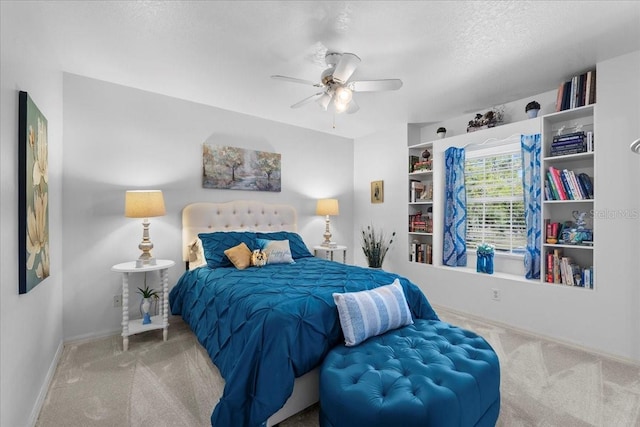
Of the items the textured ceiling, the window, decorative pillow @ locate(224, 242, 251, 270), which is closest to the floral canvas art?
the textured ceiling

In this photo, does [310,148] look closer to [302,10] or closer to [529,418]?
[302,10]

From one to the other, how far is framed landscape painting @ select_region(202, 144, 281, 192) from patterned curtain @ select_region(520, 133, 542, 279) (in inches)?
115

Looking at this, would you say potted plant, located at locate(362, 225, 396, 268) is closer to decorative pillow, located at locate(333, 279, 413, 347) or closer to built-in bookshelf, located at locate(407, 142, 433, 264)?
built-in bookshelf, located at locate(407, 142, 433, 264)

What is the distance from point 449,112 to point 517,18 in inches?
72.5

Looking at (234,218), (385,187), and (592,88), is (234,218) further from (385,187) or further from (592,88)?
(592,88)

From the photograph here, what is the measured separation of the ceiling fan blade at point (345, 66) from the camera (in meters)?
2.11

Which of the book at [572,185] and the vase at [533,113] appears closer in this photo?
the book at [572,185]

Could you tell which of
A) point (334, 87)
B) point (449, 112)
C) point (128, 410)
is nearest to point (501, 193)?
point (449, 112)

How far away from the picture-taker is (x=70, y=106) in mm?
2781

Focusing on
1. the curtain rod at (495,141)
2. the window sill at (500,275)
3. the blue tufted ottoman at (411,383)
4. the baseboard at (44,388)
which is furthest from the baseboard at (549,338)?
the baseboard at (44,388)

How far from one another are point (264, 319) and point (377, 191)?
337 cm

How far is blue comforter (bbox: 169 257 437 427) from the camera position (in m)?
1.56

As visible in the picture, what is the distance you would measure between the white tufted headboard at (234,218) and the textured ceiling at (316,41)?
1.29m

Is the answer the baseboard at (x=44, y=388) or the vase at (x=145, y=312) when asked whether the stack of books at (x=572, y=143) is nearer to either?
the vase at (x=145, y=312)
